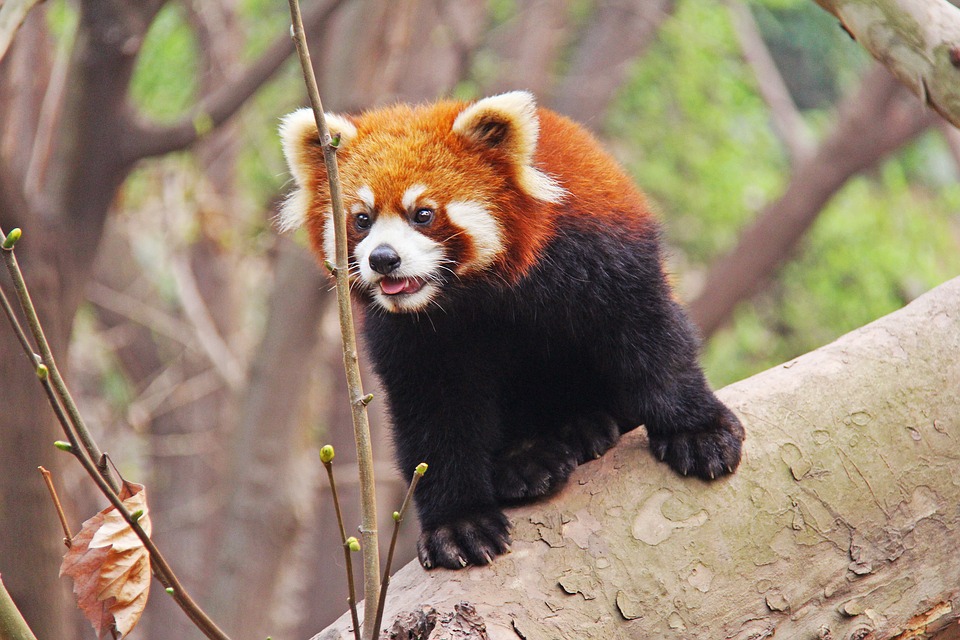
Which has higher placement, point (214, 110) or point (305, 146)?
point (305, 146)

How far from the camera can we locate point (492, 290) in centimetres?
288

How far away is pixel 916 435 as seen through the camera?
112 inches

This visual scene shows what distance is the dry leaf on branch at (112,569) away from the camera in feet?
6.06

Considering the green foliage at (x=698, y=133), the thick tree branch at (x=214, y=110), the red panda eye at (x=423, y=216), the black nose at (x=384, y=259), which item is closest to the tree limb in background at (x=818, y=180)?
the green foliage at (x=698, y=133)

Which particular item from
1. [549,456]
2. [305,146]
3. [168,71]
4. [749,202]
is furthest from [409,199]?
[749,202]

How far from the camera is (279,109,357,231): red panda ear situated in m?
2.98

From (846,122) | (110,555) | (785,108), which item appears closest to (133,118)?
(110,555)

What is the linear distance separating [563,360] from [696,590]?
0.87m

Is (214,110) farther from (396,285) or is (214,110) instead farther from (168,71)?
(168,71)

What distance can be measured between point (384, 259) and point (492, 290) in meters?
0.37

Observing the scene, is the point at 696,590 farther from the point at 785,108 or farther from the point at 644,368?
the point at 785,108

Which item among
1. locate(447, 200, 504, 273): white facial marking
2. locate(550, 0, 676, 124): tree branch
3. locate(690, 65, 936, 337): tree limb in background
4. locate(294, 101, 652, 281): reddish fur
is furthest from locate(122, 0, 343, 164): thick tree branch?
locate(550, 0, 676, 124): tree branch

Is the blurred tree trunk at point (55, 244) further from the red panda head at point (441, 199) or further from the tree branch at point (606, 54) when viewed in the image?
the tree branch at point (606, 54)

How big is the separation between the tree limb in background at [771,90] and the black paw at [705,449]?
231 inches
